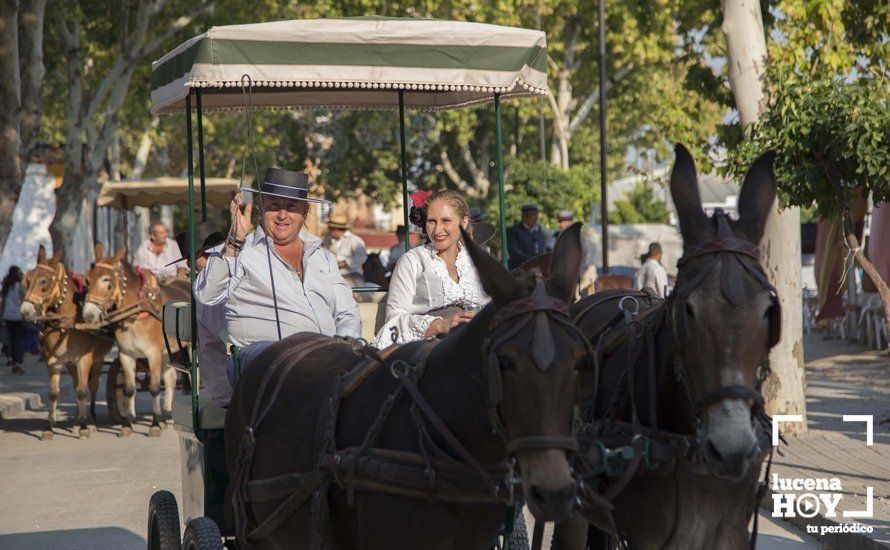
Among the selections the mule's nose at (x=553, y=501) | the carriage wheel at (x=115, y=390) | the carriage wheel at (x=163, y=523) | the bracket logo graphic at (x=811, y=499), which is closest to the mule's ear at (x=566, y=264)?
the mule's nose at (x=553, y=501)

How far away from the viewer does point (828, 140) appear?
10328mm

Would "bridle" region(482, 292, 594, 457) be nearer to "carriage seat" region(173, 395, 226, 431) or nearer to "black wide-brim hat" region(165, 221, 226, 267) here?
"carriage seat" region(173, 395, 226, 431)

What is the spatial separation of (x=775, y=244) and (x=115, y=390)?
812 centimetres

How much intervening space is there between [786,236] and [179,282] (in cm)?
758

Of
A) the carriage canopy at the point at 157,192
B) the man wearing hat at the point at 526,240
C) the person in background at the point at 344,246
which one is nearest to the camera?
the person in background at the point at 344,246

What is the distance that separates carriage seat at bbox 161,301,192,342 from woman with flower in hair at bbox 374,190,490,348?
45.8 inches

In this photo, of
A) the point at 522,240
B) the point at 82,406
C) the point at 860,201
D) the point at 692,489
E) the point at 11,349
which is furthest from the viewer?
the point at 11,349

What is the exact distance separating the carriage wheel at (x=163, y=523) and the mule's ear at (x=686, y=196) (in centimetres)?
288

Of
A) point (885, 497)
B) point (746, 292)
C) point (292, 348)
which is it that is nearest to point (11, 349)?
point (885, 497)

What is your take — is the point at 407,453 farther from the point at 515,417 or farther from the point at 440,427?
the point at 515,417

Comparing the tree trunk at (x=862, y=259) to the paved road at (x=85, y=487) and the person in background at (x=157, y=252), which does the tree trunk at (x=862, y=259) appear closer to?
the paved road at (x=85, y=487)

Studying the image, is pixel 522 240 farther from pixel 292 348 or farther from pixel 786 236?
pixel 292 348

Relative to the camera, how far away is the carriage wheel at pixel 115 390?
16469 millimetres

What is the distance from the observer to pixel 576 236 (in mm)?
4316
